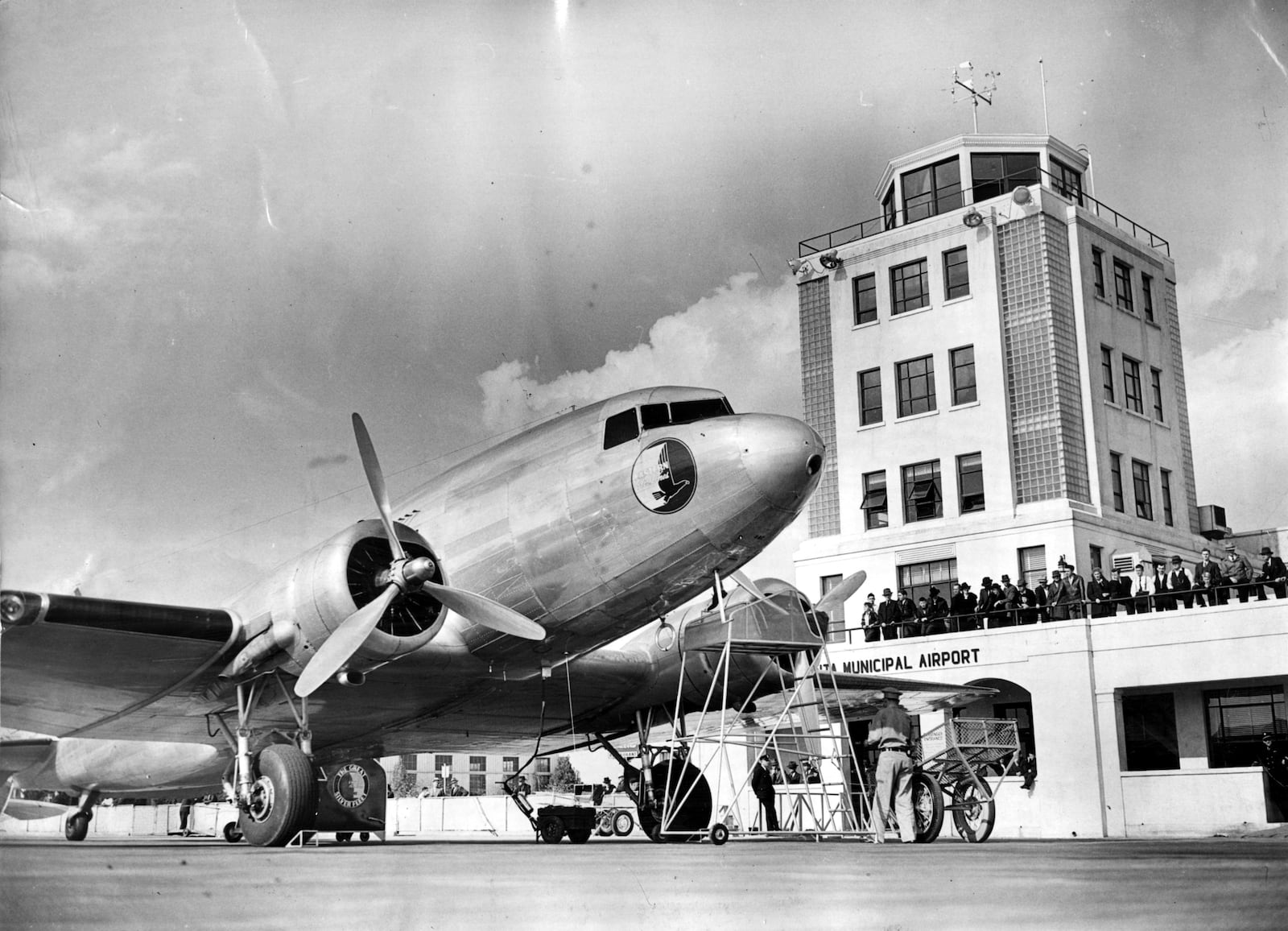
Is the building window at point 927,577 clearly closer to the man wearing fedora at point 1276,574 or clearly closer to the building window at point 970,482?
the building window at point 970,482

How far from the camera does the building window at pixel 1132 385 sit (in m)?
31.9

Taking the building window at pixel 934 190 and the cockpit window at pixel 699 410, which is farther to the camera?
the building window at pixel 934 190

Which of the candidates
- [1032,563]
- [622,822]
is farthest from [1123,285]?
[622,822]

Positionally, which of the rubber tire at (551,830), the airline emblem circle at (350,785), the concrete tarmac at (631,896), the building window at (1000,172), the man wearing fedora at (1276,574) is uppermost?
the building window at (1000,172)

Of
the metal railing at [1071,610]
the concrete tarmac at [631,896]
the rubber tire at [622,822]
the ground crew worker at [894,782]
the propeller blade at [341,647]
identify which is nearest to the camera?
the concrete tarmac at [631,896]

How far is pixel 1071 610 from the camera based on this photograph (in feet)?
89.3

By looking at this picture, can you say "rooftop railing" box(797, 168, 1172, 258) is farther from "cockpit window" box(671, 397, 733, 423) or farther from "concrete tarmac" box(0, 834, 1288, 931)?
"concrete tarmac" box(0, 834, 1288, 931)

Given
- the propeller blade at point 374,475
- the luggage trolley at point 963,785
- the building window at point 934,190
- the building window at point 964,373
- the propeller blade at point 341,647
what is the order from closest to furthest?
the propeller blade at point 341,647
the propeller blade at point 374,475
the luggage trolley at point 963,785
the building window at point 964,373
the building window at point 934,190

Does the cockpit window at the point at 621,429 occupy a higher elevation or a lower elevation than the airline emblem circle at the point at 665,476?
higher

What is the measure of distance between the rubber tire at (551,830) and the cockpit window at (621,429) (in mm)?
6260

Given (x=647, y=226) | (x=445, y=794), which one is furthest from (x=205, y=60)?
(x=445, y=794)

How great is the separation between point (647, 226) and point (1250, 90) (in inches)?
282

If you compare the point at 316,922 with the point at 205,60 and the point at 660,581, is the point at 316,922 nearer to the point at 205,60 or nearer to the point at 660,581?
the point at 660,581

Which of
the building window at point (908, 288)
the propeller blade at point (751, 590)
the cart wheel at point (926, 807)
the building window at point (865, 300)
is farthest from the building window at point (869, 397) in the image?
the cart wheel at point (926, 807)
